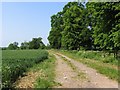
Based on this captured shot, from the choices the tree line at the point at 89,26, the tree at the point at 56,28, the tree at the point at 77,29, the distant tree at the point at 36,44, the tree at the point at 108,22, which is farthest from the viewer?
the distant tree at the point at 36,44

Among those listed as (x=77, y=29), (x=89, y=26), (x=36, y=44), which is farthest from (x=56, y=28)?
(x=36, y=44)

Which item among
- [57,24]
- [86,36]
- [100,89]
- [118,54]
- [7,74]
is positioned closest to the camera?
[100,89]

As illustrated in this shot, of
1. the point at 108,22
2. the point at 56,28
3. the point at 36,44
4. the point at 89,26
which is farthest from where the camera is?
the point at 36,44

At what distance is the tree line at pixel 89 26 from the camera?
24047 millimetres

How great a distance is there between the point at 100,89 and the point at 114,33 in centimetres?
1134

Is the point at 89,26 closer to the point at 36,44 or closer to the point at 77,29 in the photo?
the point at 77,29

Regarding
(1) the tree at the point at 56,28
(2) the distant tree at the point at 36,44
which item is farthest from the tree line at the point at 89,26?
(2) the distant tree at the point at 36,44

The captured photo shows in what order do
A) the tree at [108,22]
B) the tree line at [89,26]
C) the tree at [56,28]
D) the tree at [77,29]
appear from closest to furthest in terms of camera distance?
1. the tree at [108,22]
2. the tree line at [89,26]
3. the tree at [77,29]
4. the tree at [56,28]

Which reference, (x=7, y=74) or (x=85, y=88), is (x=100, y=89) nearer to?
(x=85, y=88)

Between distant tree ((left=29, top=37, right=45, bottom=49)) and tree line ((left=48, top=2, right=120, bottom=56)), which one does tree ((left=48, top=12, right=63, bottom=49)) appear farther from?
distant tree ((left=29, top=37, right=45, bottom=49))

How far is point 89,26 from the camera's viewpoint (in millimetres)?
53031

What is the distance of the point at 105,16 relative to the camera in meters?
25.0

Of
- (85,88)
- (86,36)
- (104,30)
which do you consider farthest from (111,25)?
(86,36)

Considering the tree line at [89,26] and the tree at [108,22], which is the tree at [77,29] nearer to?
the tree line at [89,26]
